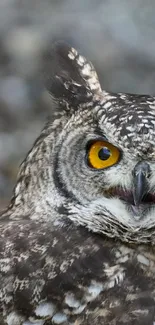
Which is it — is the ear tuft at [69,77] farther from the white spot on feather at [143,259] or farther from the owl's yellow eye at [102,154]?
the white spot on feather at [143,259]

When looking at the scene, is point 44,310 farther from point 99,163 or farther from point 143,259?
point 99,163

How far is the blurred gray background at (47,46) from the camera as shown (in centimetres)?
538

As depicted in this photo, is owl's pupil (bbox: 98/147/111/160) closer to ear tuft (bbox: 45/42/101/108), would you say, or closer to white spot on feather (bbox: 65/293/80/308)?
ear tuft (bbox: 45/42/101/108)

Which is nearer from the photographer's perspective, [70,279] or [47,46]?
[70,279]

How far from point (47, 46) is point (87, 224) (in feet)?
10.1

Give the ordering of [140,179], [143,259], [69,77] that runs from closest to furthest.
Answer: [140,179] → [143,259] → [69,77]

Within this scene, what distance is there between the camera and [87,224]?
2459 millimetres

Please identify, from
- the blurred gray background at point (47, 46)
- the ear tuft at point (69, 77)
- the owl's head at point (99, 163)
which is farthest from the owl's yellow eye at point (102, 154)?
the blurred gray background at point (47, 46)

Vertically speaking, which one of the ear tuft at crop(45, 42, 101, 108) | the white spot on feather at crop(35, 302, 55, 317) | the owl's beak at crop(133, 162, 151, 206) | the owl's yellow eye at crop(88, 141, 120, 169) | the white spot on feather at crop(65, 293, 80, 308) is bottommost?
the white spot on feather at crop(35, 302, 55, 317)

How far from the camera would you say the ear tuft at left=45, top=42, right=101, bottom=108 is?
8.29 feet

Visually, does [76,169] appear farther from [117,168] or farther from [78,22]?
[78,22]

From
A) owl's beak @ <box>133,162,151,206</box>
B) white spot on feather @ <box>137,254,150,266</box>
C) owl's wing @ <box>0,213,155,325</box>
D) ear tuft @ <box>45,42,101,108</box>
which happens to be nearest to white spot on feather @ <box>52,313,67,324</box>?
owl's wing @ <box>0,213,155,325</box>

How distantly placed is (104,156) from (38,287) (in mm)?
399

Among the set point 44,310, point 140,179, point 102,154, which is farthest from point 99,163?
point 44,310
